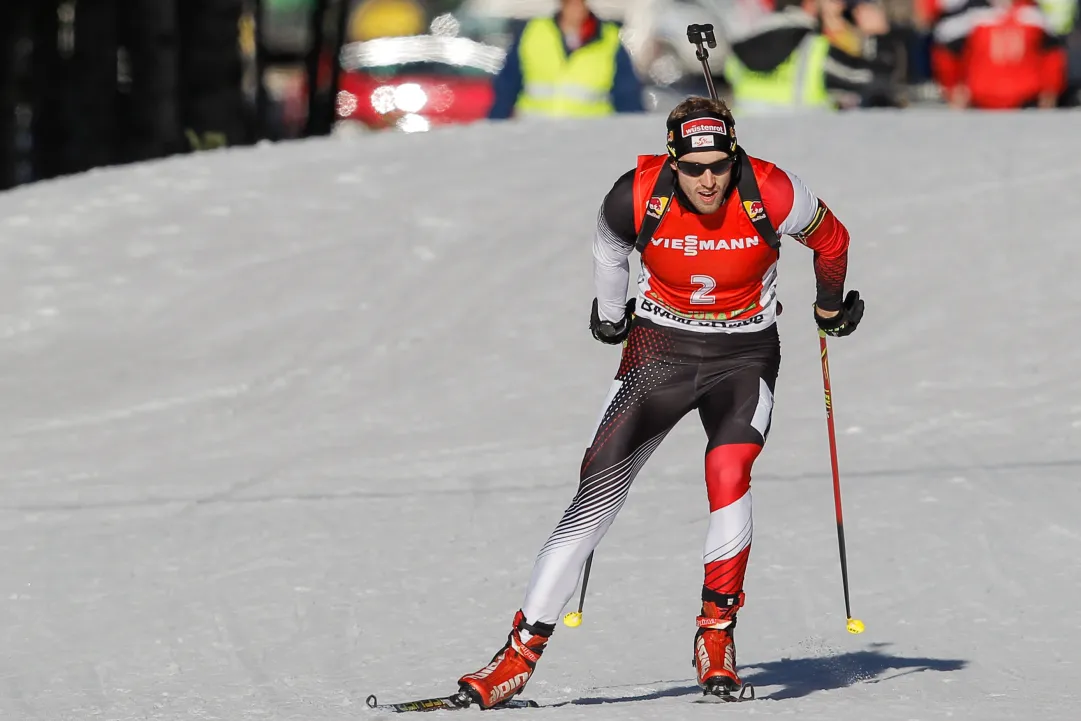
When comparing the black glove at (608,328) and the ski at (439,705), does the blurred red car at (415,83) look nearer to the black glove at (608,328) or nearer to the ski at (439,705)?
the black glove at (608,328)

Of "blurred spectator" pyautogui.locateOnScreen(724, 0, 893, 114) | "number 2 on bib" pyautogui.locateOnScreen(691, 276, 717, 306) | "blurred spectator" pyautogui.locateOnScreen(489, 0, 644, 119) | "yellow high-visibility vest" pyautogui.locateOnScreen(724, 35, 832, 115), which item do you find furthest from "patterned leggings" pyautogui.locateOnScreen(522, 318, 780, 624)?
"yellow high-visibility vest" pyautogui.locateOnScreen(724, 35, 832, 115)

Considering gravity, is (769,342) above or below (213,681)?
above

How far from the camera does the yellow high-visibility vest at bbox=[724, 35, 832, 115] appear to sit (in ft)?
52.1

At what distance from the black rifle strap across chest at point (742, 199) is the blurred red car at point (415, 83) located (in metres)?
21.7

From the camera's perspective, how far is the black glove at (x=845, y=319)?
7004 mm

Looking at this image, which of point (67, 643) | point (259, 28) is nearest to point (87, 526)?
point (67, 643)

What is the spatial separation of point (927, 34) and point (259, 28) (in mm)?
8578

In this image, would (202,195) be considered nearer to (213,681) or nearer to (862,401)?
(862,401)

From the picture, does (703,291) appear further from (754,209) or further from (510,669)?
(510,669)

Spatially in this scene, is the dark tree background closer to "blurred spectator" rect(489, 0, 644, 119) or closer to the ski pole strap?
"blurred spectator" rect(489, 0, 644, 119)

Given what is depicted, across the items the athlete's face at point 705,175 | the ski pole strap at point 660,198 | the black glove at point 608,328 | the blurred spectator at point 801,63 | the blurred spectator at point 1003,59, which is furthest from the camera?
the blurred spectator at point 1003,59

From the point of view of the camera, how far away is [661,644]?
7.94m

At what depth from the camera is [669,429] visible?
6.72 metres

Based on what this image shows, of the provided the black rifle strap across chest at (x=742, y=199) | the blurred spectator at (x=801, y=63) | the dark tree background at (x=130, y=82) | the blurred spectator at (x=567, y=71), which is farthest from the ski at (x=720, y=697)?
the dark tree background at (x=130, y=82)
